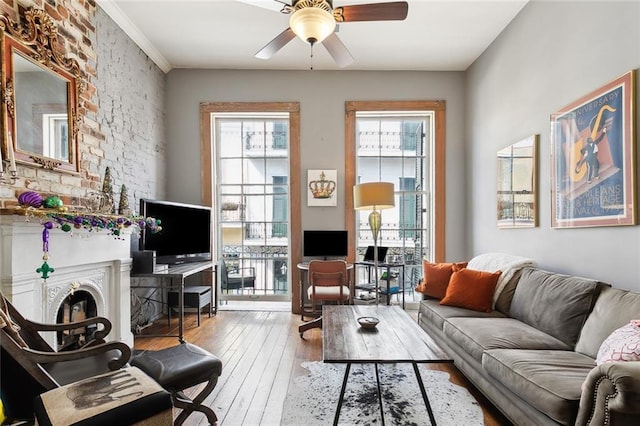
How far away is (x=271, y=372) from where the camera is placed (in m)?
2.84

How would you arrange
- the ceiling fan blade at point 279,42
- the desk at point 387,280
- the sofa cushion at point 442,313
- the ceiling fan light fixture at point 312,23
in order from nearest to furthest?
1. the ceiling fan light fixture at point 312,23
2. the ceiling fan blade at point 279,42
3. the sofa cushion at point 442,313
4. the desk at point 387,280

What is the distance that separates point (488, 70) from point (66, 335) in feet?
16.7

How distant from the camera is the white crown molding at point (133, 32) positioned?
11.1 feet

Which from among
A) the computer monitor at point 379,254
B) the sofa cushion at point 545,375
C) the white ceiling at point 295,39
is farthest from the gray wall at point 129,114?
the sofa cushion at point 545,375

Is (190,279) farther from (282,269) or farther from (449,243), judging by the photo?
(449,243)

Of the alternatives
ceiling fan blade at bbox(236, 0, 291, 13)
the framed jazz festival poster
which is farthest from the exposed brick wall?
the framed jazz festival poster

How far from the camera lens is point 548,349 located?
86.3 inches

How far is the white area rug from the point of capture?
214 centimetres

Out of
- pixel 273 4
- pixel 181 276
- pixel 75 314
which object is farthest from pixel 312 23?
pixel 75 314

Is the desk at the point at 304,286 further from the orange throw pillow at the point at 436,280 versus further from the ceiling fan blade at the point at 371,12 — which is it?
the ceiling fan blade at the point at 371,12

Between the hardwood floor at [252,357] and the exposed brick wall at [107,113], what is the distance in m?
1.69

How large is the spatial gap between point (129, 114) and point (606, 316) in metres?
4.55

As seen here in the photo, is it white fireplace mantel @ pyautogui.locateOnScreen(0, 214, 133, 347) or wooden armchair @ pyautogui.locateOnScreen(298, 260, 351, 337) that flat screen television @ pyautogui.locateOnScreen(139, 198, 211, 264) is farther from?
wooden armchair @ pyautogui.locateOnScreen(298, 260, 351, 337)

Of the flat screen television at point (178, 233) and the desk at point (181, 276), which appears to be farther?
the flat screen television at point (178, 233)
